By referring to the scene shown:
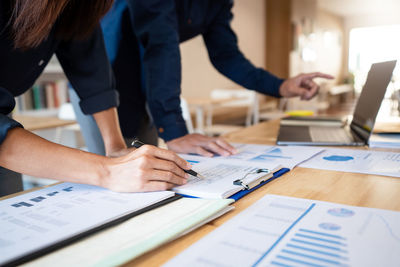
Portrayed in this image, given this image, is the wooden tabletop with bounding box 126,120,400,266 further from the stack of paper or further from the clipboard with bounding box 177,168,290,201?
the stack of paper

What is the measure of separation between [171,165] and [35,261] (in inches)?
12.0

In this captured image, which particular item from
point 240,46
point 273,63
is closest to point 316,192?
point 240,46

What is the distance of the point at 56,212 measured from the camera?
1.83 ft

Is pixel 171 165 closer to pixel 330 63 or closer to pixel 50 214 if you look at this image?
pixel 50 214

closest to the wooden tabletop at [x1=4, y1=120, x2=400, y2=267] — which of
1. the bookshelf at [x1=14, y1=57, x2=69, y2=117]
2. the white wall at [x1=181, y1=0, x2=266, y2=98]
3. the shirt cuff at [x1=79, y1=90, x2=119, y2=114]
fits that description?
the shirt cuff at [x1=79, y1=90, x2=119, y2=114]

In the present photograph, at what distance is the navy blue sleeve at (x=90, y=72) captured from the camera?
3.45 feet

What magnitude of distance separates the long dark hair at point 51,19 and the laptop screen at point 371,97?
81 centimetres

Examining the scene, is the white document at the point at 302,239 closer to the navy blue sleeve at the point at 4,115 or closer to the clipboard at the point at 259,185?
the clipboard at the point at 259,185

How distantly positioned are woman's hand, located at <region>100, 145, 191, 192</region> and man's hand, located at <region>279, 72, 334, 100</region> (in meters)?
0.86

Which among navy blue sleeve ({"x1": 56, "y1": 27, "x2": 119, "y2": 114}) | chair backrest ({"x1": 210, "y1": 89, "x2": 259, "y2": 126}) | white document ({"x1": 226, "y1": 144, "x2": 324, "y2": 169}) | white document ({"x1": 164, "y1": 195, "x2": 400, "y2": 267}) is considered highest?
navy blue sleeve ({"x1": 56, "y1": 27, "x2": 119, "y2": 114})

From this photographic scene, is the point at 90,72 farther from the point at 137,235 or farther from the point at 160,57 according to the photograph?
the point at 137,235

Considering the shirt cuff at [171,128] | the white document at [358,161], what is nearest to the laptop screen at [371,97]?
the white document at [358,161]

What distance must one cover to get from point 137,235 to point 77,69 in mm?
732

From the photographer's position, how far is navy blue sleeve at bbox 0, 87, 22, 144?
617 millimetres
